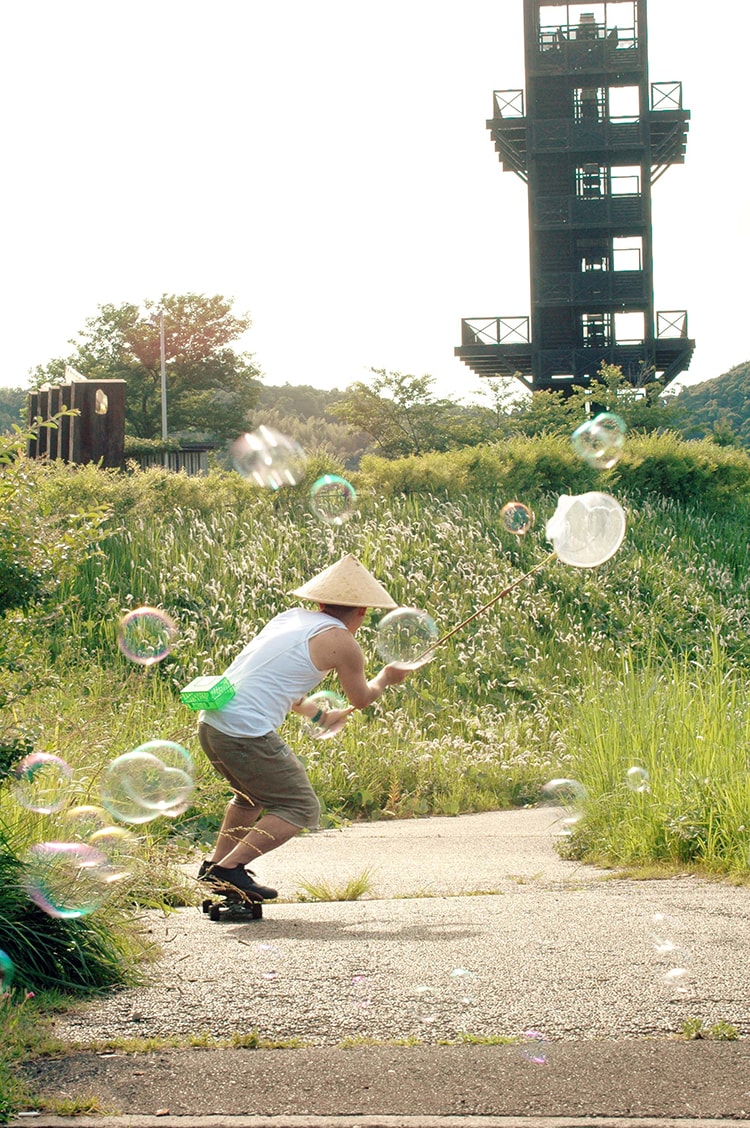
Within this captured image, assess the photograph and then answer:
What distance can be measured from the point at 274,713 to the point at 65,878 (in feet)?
4.67

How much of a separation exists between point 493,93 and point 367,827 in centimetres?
3429

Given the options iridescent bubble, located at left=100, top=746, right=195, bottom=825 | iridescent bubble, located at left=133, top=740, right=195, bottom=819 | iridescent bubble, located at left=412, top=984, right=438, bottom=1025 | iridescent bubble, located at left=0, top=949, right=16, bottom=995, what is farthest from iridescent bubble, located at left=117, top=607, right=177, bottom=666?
iridescent bubble, located at left=412, top=984, right=438, bottom=1025

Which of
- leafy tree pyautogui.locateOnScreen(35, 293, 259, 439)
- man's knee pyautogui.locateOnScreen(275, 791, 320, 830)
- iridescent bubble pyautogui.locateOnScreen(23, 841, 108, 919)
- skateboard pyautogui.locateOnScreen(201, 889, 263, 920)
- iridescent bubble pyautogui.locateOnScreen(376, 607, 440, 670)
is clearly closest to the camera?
iridescent bubble pyautogui.locateOnScreen(23, 841, 108, 919)

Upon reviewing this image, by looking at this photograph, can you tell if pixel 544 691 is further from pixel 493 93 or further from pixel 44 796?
pixel 493 93

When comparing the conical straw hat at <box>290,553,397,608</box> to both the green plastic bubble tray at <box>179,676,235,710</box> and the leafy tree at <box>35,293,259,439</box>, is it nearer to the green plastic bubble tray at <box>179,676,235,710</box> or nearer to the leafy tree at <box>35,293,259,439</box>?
the green plastic bubble tray at <box>179,676,235,710</box>

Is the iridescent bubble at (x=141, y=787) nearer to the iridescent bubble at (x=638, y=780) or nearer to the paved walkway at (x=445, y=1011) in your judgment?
the paved walkway at (x=445, y=1011)

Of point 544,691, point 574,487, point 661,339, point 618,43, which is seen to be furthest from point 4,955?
point 618,43

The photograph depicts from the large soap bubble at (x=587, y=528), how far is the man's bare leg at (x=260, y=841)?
7.56ft

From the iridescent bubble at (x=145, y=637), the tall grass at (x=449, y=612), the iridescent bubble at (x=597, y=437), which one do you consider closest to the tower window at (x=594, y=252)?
the tall grass at (x=449, y=612)

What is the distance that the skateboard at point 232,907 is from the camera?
16.9 feet

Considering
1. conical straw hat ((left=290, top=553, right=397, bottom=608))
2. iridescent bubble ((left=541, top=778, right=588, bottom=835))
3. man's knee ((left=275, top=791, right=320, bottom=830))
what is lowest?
iridescent bubble ((left=541, top=778, right=588, bottom=835))

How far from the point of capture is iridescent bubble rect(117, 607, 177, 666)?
1352 cm

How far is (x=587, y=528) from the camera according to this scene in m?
6.84

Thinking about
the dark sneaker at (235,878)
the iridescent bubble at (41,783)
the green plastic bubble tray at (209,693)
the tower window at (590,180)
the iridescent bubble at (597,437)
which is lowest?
the dark sneaker at (235,878)
